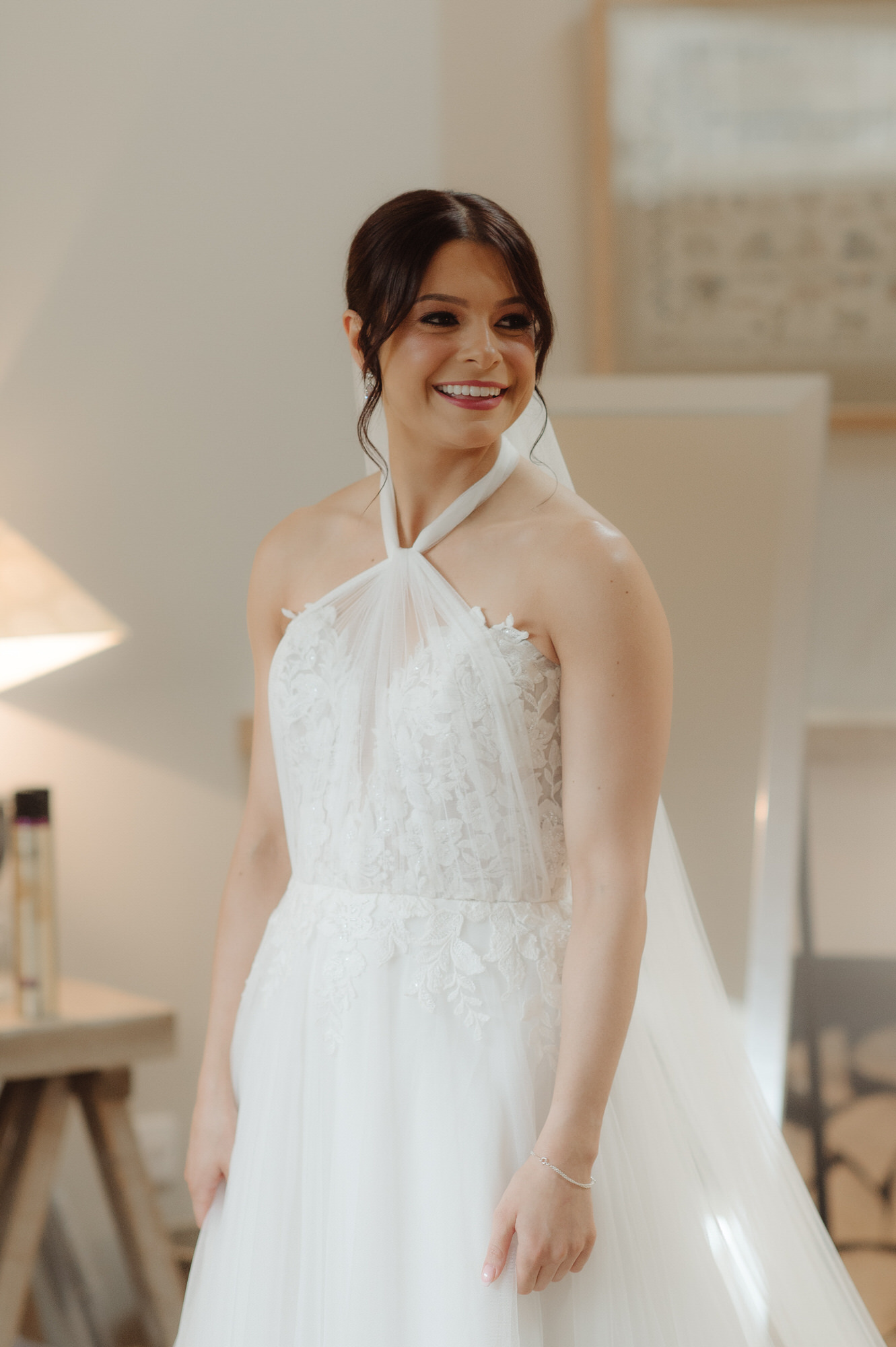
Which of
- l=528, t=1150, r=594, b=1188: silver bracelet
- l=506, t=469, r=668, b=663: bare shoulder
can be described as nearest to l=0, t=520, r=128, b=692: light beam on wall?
l=506, t=469, r=668, b=663: bare shoulder

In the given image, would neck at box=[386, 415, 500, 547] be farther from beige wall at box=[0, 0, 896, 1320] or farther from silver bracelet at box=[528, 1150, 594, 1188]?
beige wall at box=[0, 0, 896, 1320]

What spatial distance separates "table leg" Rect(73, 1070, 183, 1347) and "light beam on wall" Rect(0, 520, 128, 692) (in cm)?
68

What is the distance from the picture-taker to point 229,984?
1.17 m

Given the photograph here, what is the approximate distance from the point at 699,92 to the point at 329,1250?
1.86 meters

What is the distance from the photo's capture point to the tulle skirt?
0.92 m

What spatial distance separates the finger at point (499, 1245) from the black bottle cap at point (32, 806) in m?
1.05

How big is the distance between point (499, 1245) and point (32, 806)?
3.49ft

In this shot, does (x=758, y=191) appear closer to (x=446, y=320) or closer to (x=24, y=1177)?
(x=446, y=320)

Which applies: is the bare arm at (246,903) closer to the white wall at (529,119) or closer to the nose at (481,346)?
the nose at (481,346)

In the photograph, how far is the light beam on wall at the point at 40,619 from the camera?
1934 mm

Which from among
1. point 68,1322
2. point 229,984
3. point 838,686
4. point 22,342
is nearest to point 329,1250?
point 229,984

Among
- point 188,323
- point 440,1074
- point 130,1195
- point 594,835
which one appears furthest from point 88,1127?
point 188,323

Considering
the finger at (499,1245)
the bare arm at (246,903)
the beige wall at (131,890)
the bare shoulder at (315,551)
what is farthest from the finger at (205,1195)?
the beige wall at (131,890)

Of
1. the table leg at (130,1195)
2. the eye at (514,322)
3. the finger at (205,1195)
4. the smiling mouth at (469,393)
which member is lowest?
the table leg at (130,1195)
